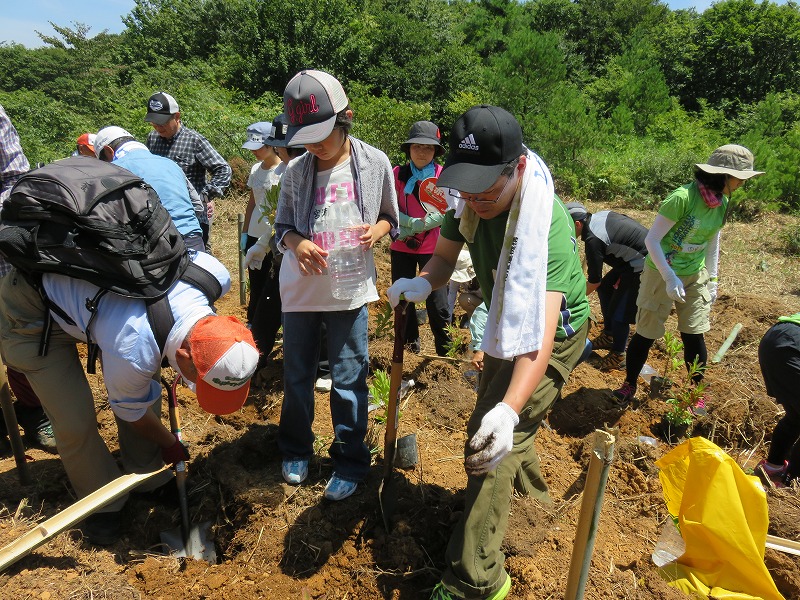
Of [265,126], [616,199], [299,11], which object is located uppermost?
[299,11]

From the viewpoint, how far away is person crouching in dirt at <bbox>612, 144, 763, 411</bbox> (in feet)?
11.9

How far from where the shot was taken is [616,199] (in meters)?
10.7

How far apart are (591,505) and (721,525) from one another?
0.84 metres

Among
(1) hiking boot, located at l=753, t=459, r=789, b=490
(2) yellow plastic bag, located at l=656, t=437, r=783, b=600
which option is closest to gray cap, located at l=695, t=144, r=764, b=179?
(1) hiking boot, located at l=753, t=459, r=789, b=490

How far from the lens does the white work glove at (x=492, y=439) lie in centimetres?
179

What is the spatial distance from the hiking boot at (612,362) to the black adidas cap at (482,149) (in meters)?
3.46

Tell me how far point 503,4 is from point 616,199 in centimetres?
2809

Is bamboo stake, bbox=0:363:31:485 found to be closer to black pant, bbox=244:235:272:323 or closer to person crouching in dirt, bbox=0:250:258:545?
person crouching in dirt, bbox=0:250:258:545

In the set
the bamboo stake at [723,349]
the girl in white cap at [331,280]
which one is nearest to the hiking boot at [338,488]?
the girl in white cap at [331,280]

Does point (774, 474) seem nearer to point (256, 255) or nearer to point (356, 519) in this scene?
point (356, 519)

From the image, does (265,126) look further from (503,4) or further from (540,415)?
(503,4)

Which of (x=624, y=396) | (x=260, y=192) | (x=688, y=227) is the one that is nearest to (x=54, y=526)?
(x=260, y=192)

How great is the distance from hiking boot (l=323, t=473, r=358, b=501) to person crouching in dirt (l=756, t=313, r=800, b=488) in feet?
7.41

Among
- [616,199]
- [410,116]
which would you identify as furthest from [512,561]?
[616,199]
